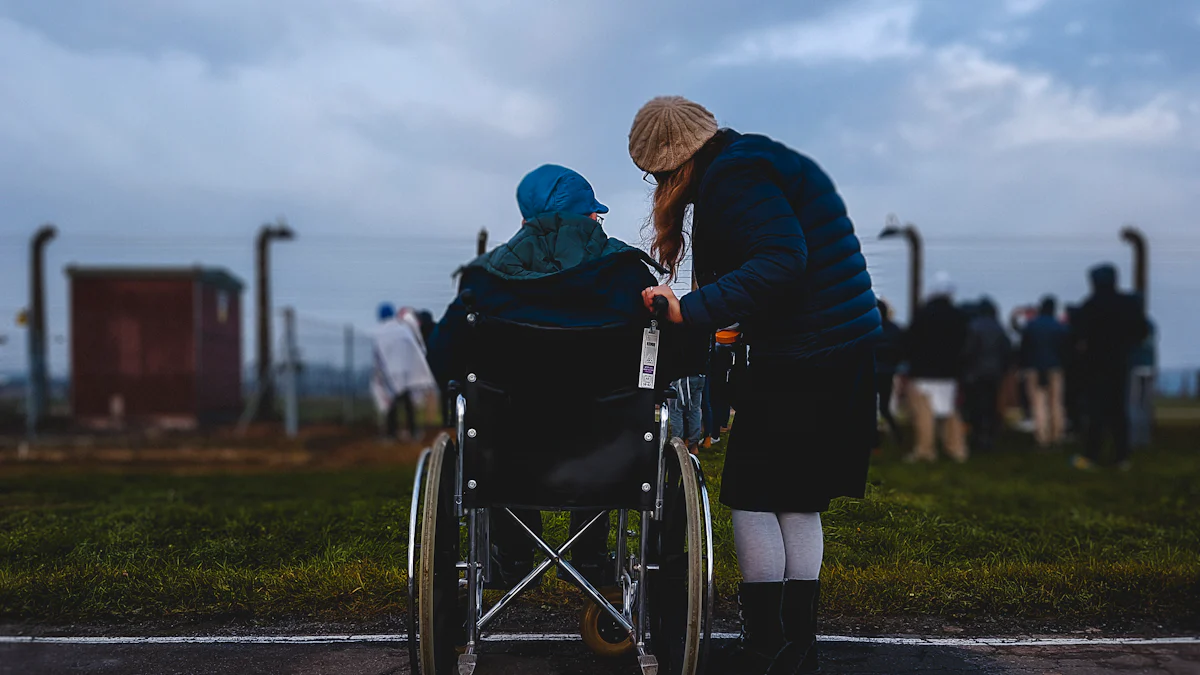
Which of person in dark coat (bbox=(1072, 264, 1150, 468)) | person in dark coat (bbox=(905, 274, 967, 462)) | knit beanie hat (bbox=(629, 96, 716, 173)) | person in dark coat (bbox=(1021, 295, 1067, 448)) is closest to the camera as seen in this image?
knit beanie hat (bbox=(629, 96, 716, 173))

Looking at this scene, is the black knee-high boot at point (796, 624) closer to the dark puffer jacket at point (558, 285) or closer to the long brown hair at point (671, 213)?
the dark puffer jacket at point (558, 285)

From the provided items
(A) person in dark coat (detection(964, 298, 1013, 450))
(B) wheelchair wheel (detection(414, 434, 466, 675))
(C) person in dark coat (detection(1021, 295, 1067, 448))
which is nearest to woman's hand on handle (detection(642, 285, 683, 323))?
(B) wheelchair wheel (detection(414, 434, 466, 675))

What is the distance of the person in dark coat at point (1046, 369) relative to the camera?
1267 cm

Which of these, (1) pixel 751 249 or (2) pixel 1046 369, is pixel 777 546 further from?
(2) pixel 1046 369

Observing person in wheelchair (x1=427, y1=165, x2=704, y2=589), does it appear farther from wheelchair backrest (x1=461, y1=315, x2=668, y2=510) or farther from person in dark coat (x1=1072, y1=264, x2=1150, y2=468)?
person in dark coat (x1=1072, y1=264, x2=1150, y2=468)

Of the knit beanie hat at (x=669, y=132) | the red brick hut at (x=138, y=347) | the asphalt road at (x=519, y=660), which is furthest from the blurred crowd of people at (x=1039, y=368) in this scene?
the red brick hut at (x=138, y=347)

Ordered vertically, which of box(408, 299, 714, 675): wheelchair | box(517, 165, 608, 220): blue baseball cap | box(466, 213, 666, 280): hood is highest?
box(517, 165, 608, 220): blue baseball cap

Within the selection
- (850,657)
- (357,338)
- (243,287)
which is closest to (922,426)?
(850,657)

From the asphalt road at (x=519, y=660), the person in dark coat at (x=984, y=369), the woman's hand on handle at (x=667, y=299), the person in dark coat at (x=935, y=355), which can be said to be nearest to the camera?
the woman's hand on handle at (x=667, y=299)

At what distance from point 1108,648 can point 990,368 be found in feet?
29.5

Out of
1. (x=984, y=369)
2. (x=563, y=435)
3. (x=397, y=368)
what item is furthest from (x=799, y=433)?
(x=397, y=368)

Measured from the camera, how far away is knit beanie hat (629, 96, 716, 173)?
318 cm

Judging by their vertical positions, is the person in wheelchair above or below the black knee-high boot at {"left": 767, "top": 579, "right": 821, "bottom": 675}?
above

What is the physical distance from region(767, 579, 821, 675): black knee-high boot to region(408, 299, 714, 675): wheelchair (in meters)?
0.38
